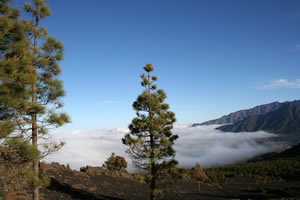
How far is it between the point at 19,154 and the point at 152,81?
12511 millimetres

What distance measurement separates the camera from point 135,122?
17.6 m

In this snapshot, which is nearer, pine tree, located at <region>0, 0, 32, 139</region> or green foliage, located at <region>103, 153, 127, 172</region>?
pine tree, located at <region>0, 0, 32, 139</region>

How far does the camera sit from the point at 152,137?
1791 centimetres

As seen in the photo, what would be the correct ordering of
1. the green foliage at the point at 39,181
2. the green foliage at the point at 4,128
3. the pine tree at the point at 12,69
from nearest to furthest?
the green foliage at the point at 4,128 < the pine tree at the point at 12,69 < the green foliage at the point at 39,181

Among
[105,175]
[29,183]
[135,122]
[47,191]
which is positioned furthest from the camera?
[105,175]

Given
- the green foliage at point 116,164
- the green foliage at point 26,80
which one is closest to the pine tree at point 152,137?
the green foliage at point 26,80

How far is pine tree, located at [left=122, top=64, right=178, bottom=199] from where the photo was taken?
17422 millimetres

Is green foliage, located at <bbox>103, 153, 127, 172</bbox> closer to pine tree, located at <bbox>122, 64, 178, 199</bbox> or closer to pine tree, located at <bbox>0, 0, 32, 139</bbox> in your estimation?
pine tree, located at <bbox>122, 64, 178, 199</bbox>

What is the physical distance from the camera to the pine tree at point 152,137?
1742 centimetres

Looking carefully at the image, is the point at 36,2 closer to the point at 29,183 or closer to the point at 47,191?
the point at 29,183

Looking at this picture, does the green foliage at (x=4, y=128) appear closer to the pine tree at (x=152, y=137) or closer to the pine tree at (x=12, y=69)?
the pine tree at (x=12, y=69)

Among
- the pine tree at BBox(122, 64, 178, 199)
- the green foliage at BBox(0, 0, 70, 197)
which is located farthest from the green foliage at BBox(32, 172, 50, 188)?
the pine tree at BBox(122, 64, 178, 199)

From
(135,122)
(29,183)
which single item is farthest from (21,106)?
(135,122)

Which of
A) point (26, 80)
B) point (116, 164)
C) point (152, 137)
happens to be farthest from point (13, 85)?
point (116, 164)
